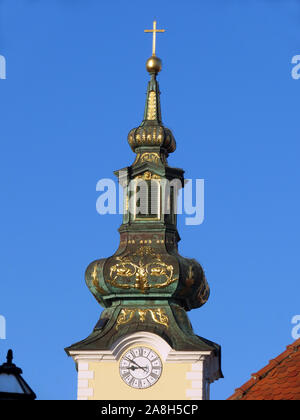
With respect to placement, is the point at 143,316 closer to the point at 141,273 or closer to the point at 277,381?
the point at 141,273

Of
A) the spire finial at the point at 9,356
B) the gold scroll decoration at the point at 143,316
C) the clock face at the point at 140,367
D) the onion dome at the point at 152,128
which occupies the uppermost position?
the onion dome at the point at 152,128

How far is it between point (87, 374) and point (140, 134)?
320 inches

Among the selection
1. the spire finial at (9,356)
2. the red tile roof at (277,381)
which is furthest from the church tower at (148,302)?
the spire finial at (9,356)

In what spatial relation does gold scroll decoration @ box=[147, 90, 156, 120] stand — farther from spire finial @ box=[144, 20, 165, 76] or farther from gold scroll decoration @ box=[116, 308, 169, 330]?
gold scroll decoration @ box=[116, 308, 169, 330]

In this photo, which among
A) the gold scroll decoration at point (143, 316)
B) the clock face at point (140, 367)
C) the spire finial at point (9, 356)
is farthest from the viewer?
the gold scroll decoration at point (143, 316)

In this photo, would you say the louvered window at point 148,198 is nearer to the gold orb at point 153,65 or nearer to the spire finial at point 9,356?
the gold orb at point 153,65

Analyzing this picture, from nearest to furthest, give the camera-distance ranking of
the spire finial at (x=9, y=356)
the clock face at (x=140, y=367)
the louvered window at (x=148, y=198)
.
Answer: the spire finial at (x=9, y=356) → the clock face at (x=140, y=367) → the louvered window at (x=148, y=198)

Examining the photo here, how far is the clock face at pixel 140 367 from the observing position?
36906 mm

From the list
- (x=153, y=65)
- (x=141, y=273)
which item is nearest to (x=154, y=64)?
(x=153, y=65)

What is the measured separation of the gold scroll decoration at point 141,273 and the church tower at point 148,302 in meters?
0.03

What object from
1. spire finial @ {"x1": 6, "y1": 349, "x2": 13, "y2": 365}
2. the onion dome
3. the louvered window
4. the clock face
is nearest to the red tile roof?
the clock face
